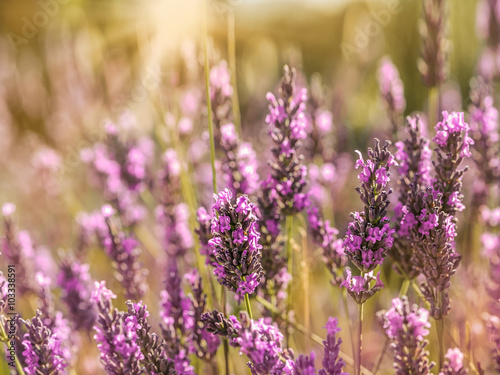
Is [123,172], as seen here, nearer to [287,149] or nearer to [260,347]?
[287,149]

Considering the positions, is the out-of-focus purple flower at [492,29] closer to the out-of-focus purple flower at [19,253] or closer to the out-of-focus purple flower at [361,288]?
the out-of-focus purple flower at [361,288]

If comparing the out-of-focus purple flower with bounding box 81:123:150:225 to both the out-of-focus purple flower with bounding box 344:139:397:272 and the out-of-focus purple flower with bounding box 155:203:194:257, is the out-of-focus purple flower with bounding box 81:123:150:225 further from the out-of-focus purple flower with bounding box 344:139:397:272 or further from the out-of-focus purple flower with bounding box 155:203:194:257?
the out-of-focus purple flower with bounding box 344:139:397:272

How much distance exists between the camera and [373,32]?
3.94 metres

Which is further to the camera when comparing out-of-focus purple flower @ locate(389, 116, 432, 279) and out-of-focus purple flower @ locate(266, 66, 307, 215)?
out-of-focus purple flower @ locate(266, 66, 307, 215)

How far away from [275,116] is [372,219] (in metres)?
0.48

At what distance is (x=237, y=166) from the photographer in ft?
5.51

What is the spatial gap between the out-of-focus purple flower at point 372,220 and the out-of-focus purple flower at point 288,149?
12.5 inches

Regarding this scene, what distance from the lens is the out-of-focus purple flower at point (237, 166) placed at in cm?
165

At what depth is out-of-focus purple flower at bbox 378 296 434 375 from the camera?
1.18 meters

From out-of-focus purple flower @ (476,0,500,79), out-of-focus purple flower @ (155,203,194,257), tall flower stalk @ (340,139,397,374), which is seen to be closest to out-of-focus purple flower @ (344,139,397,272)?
tall flower stalk @ (340,139,397,374)

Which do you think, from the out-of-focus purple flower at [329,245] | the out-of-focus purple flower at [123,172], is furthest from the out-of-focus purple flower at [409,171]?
the out-of-focus purple flower at [123,172]

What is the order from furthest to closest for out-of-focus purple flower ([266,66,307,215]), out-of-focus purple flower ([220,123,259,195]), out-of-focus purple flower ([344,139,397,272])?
out-of-focus purple flower ([220,123,259,195]) → out-of-focus purple flower ([266,66,307,215]) → out-of-focus purple flower ([344,139,397,272])

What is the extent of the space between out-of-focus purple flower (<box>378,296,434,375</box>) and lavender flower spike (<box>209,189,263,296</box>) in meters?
0.33

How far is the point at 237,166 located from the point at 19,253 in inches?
37.4
